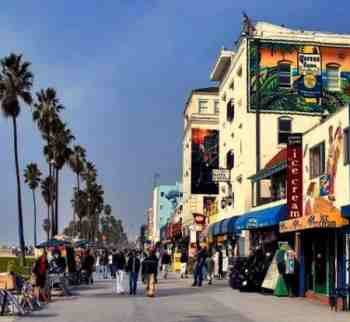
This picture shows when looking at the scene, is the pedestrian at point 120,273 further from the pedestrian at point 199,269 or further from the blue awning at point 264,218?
the blue awning at point 264,218

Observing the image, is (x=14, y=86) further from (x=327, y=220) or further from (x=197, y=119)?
(x=327, y=220)

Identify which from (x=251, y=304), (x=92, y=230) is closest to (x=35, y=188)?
(x=92, y=230)

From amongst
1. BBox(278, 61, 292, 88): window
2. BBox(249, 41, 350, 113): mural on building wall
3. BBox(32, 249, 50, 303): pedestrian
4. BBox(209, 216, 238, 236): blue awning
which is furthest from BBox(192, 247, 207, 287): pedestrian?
BBox(278, 61, 292, 88): window

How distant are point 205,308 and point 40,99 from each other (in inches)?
2008

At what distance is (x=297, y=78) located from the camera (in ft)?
156

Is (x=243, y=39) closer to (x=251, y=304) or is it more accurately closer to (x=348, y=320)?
(x=251, y=304)

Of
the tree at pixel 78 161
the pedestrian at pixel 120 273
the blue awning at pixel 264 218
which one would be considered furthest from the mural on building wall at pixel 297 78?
the tree at pixel 78 161

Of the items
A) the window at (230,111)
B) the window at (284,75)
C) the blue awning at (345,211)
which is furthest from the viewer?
the window at (230,111)

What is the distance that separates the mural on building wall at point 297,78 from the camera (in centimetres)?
4725

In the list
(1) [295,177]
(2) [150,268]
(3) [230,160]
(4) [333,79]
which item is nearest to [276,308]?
(1) [295,177]

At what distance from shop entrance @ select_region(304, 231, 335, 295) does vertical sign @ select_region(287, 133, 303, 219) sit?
1.06m

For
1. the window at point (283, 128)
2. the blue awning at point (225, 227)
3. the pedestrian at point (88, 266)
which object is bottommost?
the pedestrian at point (88, 266)

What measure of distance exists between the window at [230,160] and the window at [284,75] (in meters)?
6.53

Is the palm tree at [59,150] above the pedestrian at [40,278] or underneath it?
above
